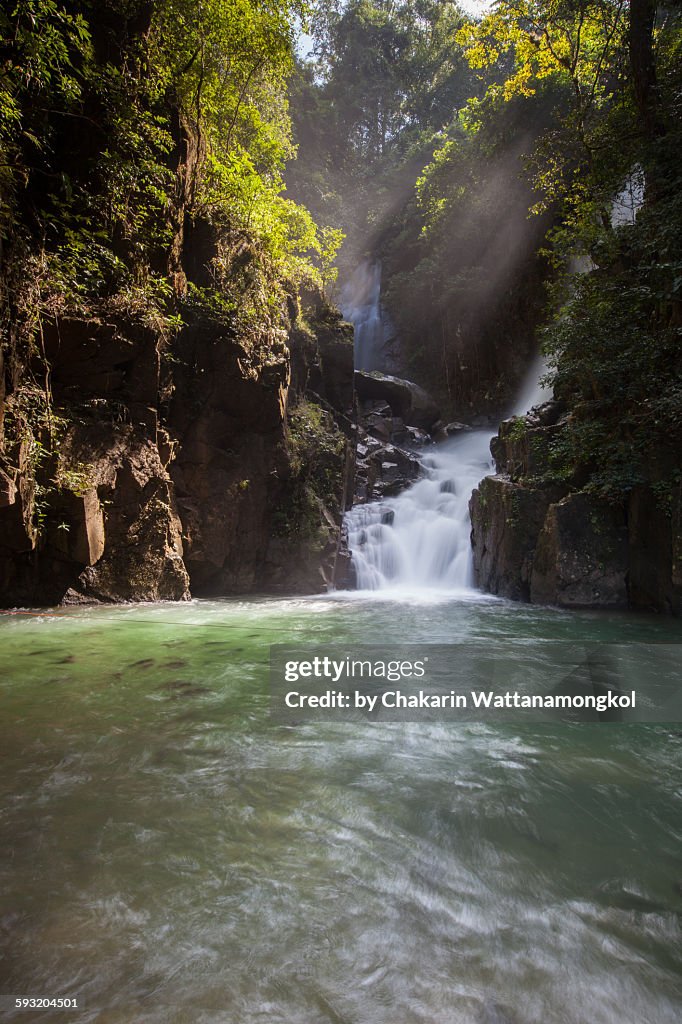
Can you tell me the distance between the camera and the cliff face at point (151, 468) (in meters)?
7.77

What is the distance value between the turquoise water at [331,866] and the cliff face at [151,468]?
4.33m

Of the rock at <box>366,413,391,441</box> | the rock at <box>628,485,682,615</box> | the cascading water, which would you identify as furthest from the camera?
the rock at <box>366,413,391,441</box>

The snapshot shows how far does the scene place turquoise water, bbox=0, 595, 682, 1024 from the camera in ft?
5.23

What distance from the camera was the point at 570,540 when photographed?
948cm

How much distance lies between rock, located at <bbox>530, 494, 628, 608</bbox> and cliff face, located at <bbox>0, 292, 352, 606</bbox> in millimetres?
5182

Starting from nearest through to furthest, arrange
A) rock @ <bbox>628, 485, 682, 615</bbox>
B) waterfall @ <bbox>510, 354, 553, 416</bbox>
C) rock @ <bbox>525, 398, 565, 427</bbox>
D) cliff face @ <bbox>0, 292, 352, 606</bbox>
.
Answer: cliff face @ <bbox>0, 292, 352, 606</bbox>
rock @ <bbox>628, 485, 682, 615</bbox>
rock @ <bbox>525, 398, 565, 427</bbox>
waterfall @ <bbox>510, 354, 553, 416</bbox>

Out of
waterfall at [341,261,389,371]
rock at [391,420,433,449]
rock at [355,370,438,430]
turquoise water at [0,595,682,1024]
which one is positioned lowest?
turquoise water at [0,595,682,1024]

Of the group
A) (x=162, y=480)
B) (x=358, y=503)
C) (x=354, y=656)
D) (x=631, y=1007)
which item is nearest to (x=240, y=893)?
(x=631, y=1007)

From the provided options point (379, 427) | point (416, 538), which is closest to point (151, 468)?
point (416, 538)

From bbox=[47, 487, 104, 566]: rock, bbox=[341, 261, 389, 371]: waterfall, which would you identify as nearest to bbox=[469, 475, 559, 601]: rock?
bbox=[47, 487, 104, 566]: rock

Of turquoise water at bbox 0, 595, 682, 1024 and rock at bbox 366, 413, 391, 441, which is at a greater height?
rock at bbox 366, 413, 391, 441

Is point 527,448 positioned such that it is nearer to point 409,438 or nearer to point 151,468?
point 151,468

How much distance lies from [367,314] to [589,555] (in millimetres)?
23292

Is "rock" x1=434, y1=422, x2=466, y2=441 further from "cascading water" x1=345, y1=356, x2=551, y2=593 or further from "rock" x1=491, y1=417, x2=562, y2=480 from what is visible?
"rock" x1=491, y1=417, x2=562, y2=480
